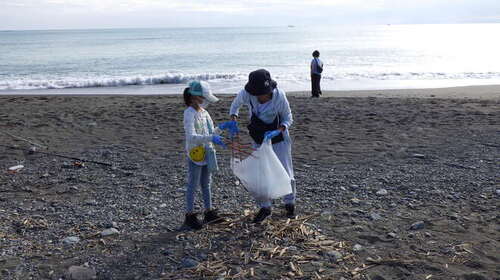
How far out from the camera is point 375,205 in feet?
16.8

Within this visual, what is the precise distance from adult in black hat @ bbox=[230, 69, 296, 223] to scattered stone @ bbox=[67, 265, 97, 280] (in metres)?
1.60

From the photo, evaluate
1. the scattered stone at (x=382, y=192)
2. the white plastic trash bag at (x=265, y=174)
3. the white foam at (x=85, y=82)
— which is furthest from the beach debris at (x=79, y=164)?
the white foam at (x=85, y=82)

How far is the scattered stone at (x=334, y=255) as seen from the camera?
3825 millimetres

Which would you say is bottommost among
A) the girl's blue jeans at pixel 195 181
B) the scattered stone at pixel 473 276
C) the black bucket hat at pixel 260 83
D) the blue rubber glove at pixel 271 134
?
the scattered stone at pixel 473 276

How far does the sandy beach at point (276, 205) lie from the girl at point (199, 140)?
0.25m

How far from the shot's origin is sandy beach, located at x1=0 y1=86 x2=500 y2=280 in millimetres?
3746

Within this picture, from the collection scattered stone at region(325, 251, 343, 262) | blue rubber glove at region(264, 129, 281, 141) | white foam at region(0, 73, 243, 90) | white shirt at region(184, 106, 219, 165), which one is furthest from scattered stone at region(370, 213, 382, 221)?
white foam at region(0, 73, 243, 90)

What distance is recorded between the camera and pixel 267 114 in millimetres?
4414

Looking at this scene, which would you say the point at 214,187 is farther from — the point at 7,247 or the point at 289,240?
the point at 7,247

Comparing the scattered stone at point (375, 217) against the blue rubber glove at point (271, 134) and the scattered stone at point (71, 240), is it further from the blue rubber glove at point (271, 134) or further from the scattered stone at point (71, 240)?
the scattered stone at point (71, 240)

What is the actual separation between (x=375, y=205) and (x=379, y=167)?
155cm

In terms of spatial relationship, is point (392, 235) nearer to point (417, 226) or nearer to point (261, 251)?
point (417, 226)

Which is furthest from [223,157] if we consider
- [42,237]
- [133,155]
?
[42,237]

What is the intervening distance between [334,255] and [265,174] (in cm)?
93
